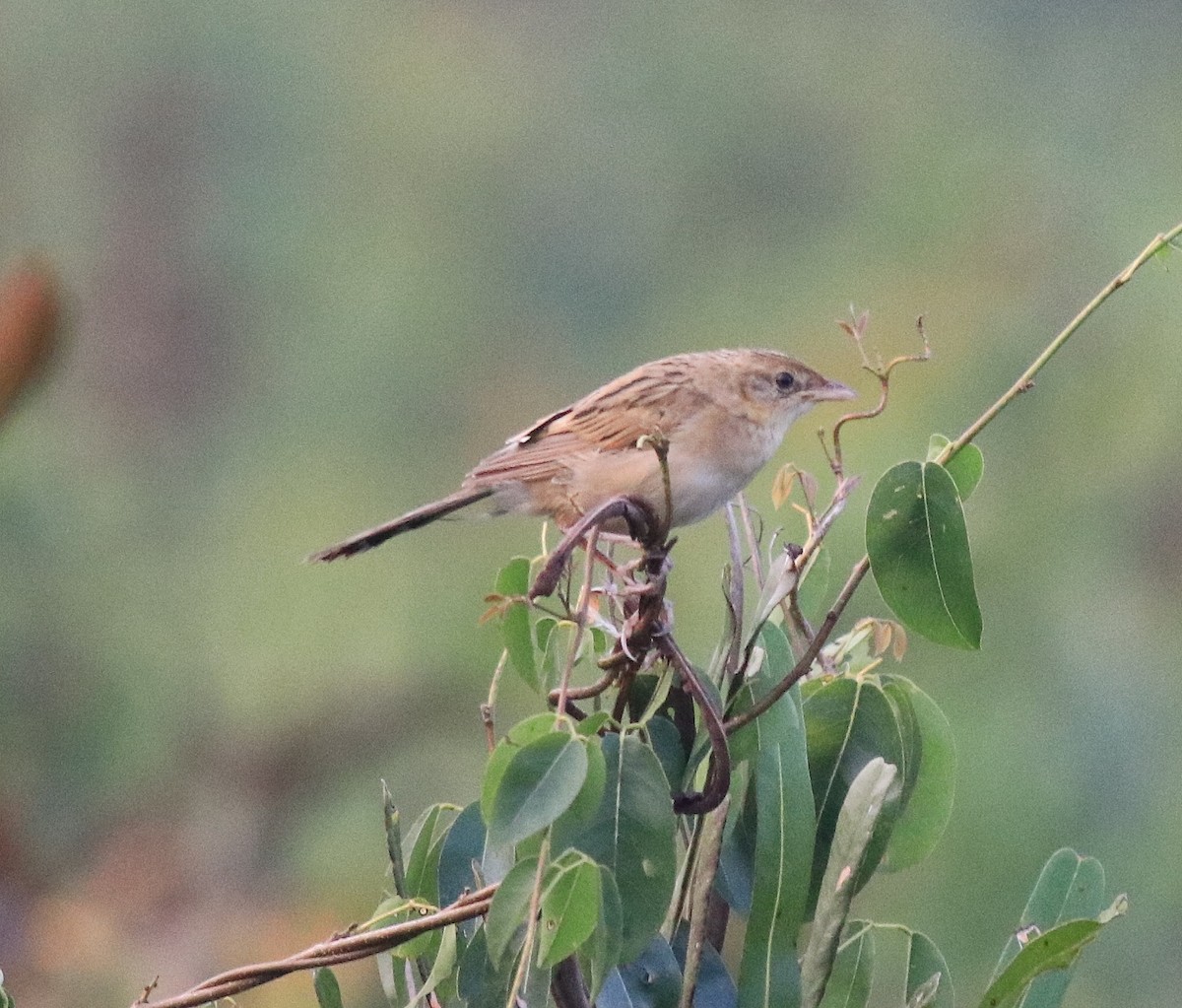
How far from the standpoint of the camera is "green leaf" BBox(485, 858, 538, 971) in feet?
2.42

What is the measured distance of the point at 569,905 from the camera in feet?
2.36

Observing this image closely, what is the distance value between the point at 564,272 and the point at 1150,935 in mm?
1558

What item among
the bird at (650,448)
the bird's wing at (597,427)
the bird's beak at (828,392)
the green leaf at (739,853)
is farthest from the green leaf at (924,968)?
the bird's beak at (828,392)

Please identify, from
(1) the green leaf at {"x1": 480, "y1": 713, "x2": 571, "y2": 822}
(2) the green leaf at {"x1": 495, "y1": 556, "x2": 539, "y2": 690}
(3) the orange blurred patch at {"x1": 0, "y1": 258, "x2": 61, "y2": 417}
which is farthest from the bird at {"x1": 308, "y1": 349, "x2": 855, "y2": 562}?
(3) the orange blurred patch at {"x1": 0, "y1": 258, "x2": 61, "y2": 417}

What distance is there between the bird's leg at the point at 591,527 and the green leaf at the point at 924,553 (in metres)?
0.14

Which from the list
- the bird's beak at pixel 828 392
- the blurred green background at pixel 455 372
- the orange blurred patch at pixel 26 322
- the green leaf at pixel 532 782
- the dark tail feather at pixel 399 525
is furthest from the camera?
the orange blurred patch at pixel 26 322

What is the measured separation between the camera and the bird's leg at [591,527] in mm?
765

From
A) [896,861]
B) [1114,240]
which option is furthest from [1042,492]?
[896,861]

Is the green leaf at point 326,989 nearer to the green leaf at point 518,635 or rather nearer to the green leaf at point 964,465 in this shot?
the green leaf at point 518,635

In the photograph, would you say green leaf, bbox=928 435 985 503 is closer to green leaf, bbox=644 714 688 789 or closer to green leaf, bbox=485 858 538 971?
green leaf, bbox=644 714 688 789

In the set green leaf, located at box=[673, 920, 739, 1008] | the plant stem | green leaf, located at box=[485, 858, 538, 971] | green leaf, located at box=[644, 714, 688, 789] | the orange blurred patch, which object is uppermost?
the orange blurred patch

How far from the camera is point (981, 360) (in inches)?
93.7

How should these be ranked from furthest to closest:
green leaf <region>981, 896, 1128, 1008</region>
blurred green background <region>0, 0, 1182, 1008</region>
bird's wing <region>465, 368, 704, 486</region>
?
1. blurred green background <region>0, 0, 1182, 1008</region>
2. bird's wing <region>465, 368, 704, 486</region>
3. green leaf <region>981, 896, 1128, 1008</region>

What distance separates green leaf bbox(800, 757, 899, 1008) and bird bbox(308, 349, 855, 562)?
513mm
